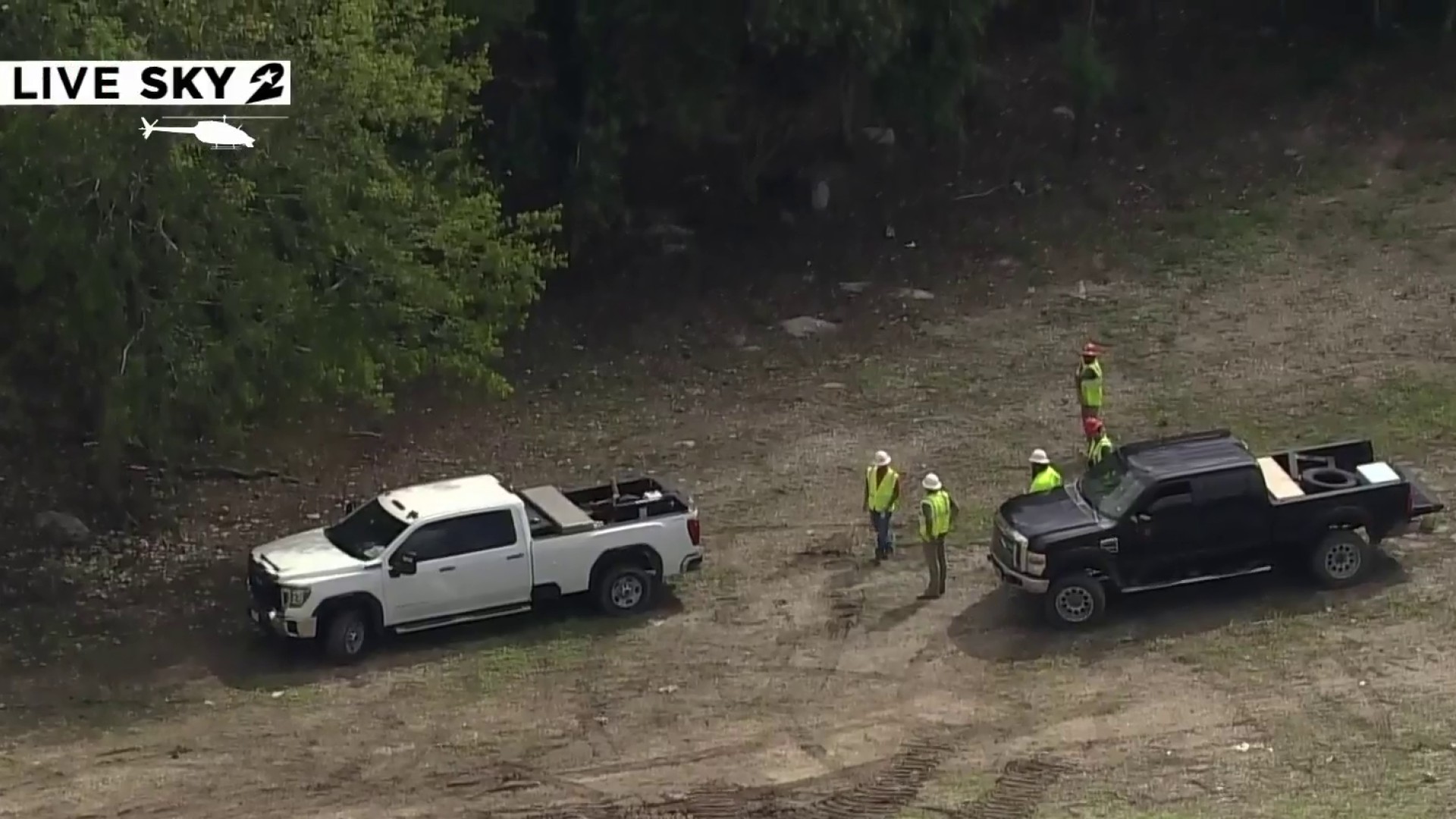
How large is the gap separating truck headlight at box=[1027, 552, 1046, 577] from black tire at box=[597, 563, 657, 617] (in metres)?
3.91

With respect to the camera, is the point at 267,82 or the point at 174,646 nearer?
the point at 267,82

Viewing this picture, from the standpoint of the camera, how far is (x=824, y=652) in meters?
18.5

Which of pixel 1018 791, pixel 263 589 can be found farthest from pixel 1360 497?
pixel 263 589

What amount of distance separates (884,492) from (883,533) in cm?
49

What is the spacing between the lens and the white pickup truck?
18.7 m

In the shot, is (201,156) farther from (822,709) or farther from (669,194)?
(669,194)

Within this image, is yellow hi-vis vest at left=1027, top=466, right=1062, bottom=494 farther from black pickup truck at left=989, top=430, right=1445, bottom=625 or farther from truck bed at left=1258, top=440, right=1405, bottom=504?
truck bed at left=1258, top=440, right=1405, bottom=504

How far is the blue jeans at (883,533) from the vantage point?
20484 millimetres

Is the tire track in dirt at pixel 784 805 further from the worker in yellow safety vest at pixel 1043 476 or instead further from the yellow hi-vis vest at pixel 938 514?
the worker in yellow safety vest at pixel 1043 476

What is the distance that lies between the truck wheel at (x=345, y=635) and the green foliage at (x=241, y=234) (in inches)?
105

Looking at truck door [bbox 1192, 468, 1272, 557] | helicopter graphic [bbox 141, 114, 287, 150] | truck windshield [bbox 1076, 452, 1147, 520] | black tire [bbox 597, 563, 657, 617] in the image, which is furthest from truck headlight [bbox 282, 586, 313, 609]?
truck door [bbox 1192, 468, 1272, 557]

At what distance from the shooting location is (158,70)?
1892 centimetres

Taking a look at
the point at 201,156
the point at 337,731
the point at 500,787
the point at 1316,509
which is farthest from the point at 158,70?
the point at 1316,509

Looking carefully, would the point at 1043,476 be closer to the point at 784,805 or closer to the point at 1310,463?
the point at 1310,463
